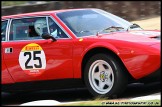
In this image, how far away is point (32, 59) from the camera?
814cm

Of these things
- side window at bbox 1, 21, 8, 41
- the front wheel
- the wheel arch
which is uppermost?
side window at bbox 1, 21, 8, 41

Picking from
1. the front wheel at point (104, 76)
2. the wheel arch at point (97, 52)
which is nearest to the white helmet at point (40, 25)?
the wheel arch at point (97, 52)

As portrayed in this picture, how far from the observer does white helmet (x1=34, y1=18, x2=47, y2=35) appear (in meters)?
8.42

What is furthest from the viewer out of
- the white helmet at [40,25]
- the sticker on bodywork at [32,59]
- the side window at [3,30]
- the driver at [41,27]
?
the side window at [3,30]

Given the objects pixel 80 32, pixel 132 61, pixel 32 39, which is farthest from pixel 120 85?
pixel 32 39

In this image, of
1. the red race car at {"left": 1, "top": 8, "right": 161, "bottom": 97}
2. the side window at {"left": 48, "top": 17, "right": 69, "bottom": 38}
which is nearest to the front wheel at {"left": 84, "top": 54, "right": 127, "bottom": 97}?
the red race car at {"left": 1, "top": 8, "right": 161, "bottom": 97}

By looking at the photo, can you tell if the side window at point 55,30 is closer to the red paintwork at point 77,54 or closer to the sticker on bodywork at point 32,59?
the red paintwork at point 77,54

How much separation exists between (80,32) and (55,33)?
1.49 ft

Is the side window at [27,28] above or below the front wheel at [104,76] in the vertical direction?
above

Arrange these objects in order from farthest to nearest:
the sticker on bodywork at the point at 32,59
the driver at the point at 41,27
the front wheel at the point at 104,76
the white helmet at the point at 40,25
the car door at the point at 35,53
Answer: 1. the white helmet at the point at 40,25
2. the driver at the point at 41,27
3. the sticker on bodywork at the point at 32,59
4. the car door at the point at 35,53
5. the front wheel at the point at 104,76

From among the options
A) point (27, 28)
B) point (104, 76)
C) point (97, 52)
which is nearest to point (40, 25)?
point (27, 28)

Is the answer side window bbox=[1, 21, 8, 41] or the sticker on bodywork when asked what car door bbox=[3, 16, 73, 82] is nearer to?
the sticker on bodywork

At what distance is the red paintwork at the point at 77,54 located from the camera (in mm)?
7223

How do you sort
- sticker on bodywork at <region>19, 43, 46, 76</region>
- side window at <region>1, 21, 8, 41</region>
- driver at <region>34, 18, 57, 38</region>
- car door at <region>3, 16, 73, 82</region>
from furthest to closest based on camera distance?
1. side window at <region>1, 21, 8, 41</region>
2. driver at <region>34, 18, 57, 38</region>
3. sticker on bodywork at <region>19, 43, 46, 76</region>
4. car door at <region>3, 16, 73, 82</region>
